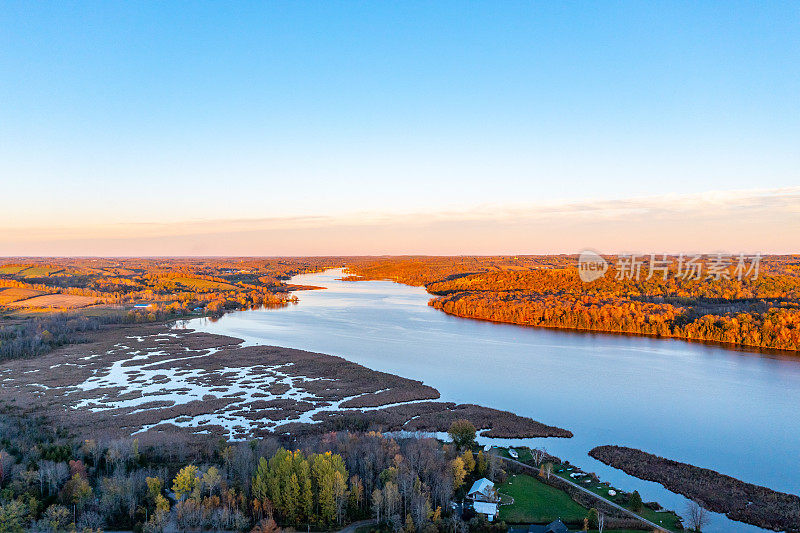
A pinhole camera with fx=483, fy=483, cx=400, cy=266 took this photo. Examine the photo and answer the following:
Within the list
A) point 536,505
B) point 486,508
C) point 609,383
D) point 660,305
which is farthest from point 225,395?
point 660,305

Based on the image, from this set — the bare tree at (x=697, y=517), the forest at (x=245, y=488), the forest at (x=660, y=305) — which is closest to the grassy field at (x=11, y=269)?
the forest at (x=660, y=305)

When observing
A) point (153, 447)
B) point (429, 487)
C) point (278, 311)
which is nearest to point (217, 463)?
point (153, 447)

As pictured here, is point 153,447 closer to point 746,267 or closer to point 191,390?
point 191,390

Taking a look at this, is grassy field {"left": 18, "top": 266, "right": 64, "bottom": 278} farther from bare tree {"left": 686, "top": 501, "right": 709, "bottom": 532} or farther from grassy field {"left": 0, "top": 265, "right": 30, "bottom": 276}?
bare tree {"left": 686, "top": 501, "right": 709, "bottom": 532}

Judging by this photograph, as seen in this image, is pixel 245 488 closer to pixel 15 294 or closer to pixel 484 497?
pixel 484 497

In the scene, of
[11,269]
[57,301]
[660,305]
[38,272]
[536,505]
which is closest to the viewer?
[536,505]

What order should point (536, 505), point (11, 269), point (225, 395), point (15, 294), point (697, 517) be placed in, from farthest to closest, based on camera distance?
1. point (11, 269)
2. point (15, 294)
3. point (225, 395)
4. point (536, 505)
5. point (697, 517)

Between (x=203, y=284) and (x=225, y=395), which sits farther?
(x=203, y=284)

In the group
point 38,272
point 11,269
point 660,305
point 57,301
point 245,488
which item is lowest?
point 57,301
